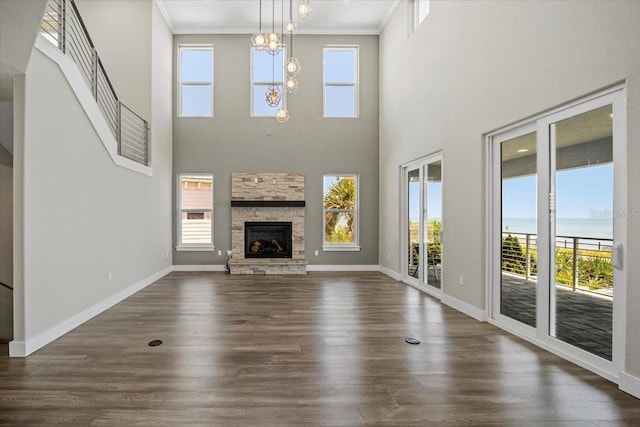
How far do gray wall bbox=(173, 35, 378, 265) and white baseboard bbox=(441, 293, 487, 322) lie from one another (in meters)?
3.49

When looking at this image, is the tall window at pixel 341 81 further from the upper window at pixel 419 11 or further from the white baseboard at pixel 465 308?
the white baseboard at pixel 465 308

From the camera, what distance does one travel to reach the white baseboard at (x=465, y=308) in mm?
4551

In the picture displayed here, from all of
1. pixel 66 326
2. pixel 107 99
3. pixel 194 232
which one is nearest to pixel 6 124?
pixel 66 326

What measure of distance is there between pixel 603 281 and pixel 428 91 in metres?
3.95

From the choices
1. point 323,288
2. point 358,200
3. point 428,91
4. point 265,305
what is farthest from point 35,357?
point 358,200

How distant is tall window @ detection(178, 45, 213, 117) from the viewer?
28.7 ft

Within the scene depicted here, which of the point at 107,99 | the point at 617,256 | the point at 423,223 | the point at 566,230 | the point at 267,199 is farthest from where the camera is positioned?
the point at 267,199

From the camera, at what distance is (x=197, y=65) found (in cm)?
877

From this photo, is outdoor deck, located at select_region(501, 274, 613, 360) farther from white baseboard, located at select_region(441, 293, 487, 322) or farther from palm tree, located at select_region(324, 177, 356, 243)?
palm tree, located at select_region(324, 177, 356, 243)

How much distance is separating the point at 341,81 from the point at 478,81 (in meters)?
4.80

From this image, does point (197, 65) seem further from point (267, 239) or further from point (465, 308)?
point (465, 308)

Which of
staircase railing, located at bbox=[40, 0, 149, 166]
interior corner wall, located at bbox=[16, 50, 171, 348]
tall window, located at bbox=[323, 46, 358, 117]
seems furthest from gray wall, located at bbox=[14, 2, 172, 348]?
tall window, located at bbox=[323, 46, 358, 117]

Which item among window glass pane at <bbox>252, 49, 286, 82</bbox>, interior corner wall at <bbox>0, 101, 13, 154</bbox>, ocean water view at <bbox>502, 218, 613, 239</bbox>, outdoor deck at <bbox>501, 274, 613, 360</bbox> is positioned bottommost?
outdoor deck at <bbox>501, 274, 613, 360</bbox>

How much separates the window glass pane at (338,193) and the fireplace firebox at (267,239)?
1163 millimetres
